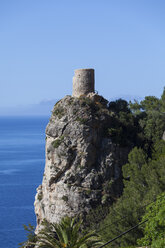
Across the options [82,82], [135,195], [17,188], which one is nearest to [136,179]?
[135,195]

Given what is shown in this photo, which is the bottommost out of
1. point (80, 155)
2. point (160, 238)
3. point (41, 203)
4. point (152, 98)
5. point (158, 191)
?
point (160, 238)

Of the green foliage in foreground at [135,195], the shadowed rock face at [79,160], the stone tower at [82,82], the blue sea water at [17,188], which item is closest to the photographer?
the green foliage in foreground at [135,195]

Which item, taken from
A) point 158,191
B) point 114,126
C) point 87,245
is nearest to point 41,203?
point 114,126

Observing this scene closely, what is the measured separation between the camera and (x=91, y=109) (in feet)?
156

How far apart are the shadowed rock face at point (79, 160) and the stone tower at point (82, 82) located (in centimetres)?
100

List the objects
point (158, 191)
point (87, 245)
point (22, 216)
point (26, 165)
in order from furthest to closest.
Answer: point (26, 165)
point (22, 216)
point (158, 191)
point (87, 245)

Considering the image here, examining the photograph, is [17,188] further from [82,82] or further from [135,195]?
[135,195]

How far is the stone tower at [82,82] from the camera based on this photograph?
1932 inches

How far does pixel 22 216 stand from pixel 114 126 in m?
42.3

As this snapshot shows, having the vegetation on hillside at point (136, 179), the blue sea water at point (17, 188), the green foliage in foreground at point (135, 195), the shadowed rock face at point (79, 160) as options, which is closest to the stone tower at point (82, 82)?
the shadowed rock face at point (79, 160)

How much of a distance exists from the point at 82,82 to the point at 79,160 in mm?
9221

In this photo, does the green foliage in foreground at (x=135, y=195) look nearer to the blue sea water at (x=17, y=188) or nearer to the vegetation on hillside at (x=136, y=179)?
the vegetation on hillside at (x=136, y=179)

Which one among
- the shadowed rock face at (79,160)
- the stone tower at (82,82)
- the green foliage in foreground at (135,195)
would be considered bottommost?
the green foliage in foreground at (135,195)

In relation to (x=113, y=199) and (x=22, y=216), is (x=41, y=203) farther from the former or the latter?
(x=22, y=216)
